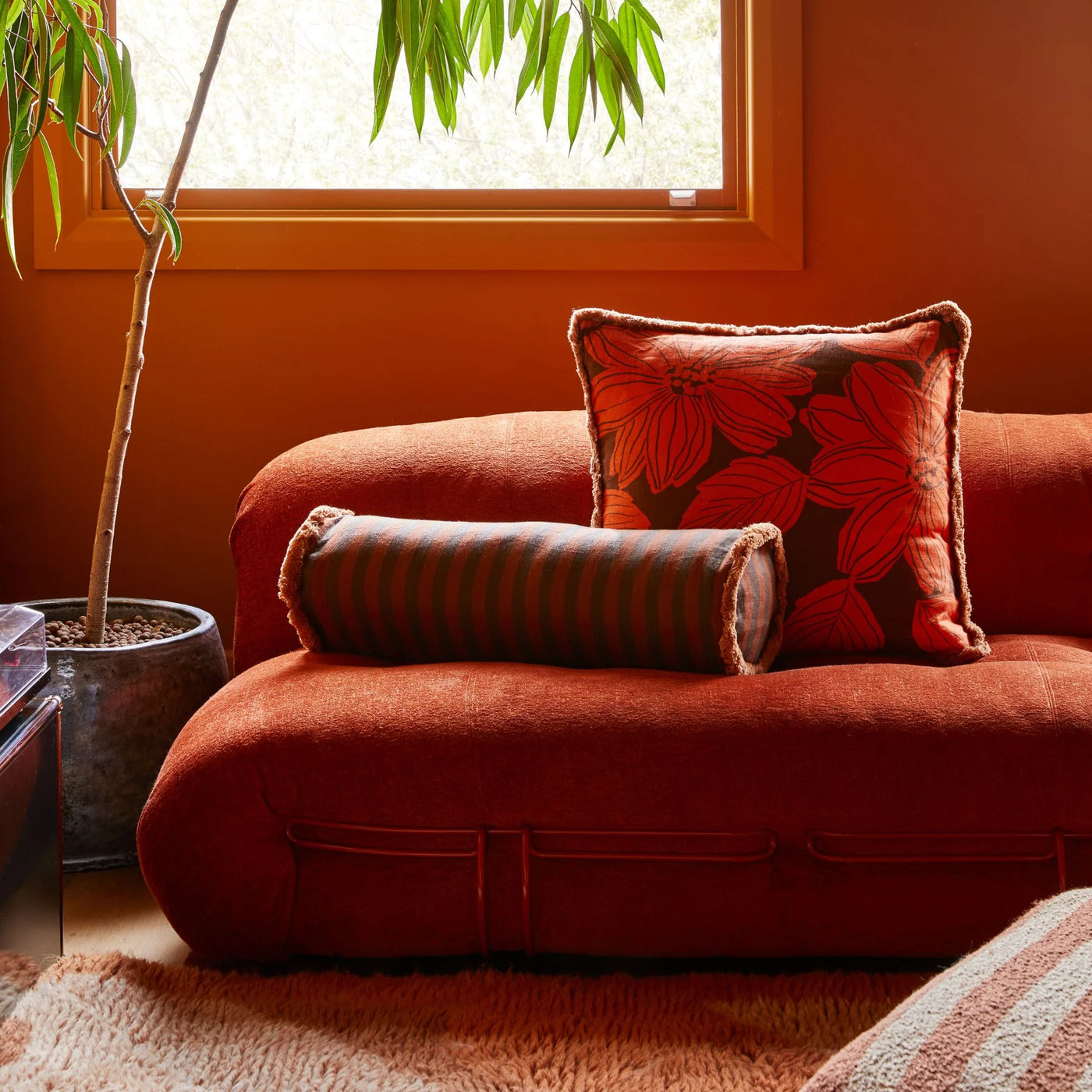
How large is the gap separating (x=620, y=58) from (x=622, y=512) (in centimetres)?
Answer: 73

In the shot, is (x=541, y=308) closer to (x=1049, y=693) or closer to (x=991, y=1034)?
(x=1049, y=693)

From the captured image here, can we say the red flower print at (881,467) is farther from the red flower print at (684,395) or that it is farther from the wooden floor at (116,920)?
the wooden floor at (116,920)

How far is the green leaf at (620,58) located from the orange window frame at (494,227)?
1.71 feet

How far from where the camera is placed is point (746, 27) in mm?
2266

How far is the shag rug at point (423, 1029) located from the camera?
1.09 m

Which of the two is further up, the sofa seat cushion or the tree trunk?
the tree trunk

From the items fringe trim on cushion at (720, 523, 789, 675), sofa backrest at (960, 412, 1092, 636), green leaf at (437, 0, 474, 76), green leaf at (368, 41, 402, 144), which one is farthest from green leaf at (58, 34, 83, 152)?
sofa backrest at (960, 412, 1092, 636)

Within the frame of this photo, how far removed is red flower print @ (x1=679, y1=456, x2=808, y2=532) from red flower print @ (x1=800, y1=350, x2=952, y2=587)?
0.03 m

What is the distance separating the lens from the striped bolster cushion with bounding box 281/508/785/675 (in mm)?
1354

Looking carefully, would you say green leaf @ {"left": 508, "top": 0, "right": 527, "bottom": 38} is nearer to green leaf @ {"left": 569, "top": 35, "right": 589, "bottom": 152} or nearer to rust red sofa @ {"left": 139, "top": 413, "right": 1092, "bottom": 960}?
green leaf @ {"left": 569, "top": 35, "right": 589, "bottom": 152}

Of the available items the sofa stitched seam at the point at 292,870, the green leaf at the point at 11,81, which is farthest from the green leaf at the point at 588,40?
the sofa stitched seam at the point at 292,870

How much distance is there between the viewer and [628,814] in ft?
4.00

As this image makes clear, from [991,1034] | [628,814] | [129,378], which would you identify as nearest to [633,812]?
[628,814]

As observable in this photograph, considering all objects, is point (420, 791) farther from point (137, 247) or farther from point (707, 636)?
point (137, 247)
